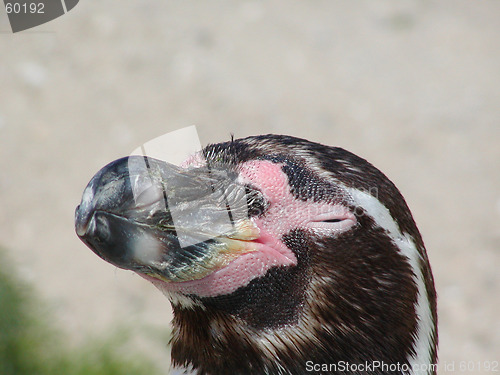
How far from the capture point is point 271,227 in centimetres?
195

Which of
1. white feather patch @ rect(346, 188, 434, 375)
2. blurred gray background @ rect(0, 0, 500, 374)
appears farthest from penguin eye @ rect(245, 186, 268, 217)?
blurred gray background @ rect(0, 0, 500, 374)

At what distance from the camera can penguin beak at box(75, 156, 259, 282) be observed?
69.6 inches

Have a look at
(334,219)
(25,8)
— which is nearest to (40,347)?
(334,219)

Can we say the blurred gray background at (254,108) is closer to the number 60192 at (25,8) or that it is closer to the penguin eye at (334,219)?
the number 60192 at (25,8)

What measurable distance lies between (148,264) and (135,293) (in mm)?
3402

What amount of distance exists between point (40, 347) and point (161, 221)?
117 inches

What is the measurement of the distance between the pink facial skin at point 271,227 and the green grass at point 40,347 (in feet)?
8.89

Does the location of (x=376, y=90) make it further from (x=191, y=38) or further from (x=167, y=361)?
(x=167, y=361)

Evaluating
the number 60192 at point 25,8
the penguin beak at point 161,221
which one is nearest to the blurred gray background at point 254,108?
the number 60192 at point 25,8

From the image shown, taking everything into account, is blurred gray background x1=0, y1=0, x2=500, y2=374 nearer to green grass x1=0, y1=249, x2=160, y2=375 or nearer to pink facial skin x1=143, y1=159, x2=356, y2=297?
green grass x1=0, y1=249, x2=160, y2=375

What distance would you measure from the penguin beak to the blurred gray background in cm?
302

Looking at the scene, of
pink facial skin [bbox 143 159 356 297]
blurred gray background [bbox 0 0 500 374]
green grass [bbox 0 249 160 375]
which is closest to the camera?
pink facial skin [bbox 143 159 356 297]

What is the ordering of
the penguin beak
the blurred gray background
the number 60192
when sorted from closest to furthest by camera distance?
1. the penguin beak
2. the blurred gray background
3. the number 60192

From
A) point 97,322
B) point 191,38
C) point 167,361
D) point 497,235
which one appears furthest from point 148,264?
point 191,38
